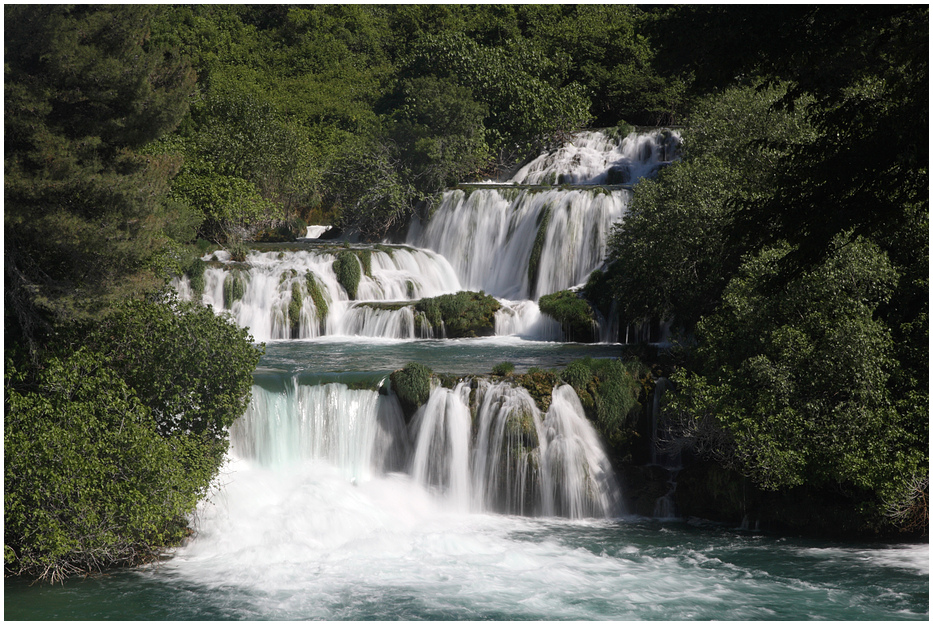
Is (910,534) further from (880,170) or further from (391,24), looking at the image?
(391,24)

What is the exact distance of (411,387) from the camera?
1862cm

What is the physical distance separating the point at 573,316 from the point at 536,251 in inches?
218

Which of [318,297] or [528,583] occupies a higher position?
[318,297]

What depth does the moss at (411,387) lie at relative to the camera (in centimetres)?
1864

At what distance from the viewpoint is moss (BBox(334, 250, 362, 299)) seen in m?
30.4

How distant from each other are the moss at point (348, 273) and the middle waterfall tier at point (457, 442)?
38.5 feet

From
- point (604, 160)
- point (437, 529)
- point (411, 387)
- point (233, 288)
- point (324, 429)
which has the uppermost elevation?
point (604, 160)

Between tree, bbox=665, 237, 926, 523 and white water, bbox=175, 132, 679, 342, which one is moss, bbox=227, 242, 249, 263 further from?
tree, bbox=665, 237, 926, 523

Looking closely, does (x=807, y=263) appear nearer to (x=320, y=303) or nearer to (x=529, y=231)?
(x=320, y=303)

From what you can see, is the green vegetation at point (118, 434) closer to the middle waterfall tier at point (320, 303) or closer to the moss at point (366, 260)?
the middle waterfall tier at point (320, 303)

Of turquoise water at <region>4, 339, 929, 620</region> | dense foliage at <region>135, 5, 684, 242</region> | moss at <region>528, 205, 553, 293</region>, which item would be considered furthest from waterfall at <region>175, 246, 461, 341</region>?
turquoise water at <region>4, 339, 929, 620</region>

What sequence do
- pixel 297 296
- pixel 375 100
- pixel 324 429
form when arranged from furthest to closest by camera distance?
pixel 375 100 < pixel 297 296 < pixel 324 429

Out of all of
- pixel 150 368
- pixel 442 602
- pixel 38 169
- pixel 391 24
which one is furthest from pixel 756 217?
pixel 391 24

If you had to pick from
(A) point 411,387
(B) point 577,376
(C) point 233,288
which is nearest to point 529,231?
(C) point 233,288
